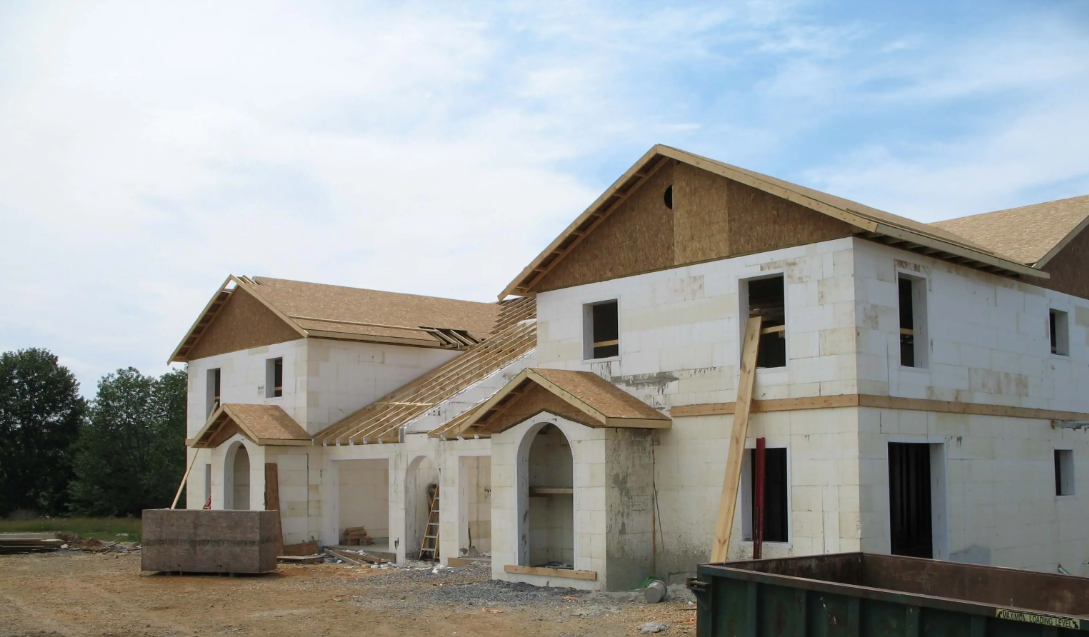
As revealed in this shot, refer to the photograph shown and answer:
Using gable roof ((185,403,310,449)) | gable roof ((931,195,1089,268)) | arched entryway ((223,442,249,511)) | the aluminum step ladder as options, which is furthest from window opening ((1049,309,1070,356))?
arched entryway ((223,442,249,511))

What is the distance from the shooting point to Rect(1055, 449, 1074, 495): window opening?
20375mm

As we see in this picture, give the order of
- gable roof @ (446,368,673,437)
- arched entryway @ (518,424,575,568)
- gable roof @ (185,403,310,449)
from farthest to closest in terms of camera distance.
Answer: gable roof @ (185,403,310,449) < arched entryway @ (518,424,575,568) < gable roof @ (446,368,673,437)

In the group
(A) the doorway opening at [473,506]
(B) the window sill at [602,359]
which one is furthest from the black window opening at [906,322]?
(A) the doorway opening at [473,506]

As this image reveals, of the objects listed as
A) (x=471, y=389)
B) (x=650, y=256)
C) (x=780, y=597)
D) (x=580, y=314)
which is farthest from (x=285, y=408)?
(x=780, y=597)

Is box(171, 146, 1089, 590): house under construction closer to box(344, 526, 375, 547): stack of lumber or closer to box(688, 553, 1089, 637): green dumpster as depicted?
box(688, 553, 1089, 637): green dumpster

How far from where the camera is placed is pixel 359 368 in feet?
94.6

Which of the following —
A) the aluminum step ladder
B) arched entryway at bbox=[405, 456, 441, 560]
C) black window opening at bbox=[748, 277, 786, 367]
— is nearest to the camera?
black window opening at bbox=[748, 277, 786, 367]

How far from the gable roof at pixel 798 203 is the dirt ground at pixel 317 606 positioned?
607 cm

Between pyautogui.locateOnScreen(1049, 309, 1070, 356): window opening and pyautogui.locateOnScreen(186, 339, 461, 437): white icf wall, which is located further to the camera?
pyautogui.locateOnScreen(186, 339, 461, 437): white icf wall

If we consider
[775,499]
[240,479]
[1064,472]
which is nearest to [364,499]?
[240,479]

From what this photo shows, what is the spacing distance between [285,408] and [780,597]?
2120cm

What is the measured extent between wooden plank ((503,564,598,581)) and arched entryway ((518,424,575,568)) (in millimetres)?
771

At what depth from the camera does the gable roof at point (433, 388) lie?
25.7 metres

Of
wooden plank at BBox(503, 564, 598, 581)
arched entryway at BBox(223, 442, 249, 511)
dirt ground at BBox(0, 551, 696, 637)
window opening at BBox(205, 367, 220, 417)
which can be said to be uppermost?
window opening at BBox(205, 367, 220, 417)
